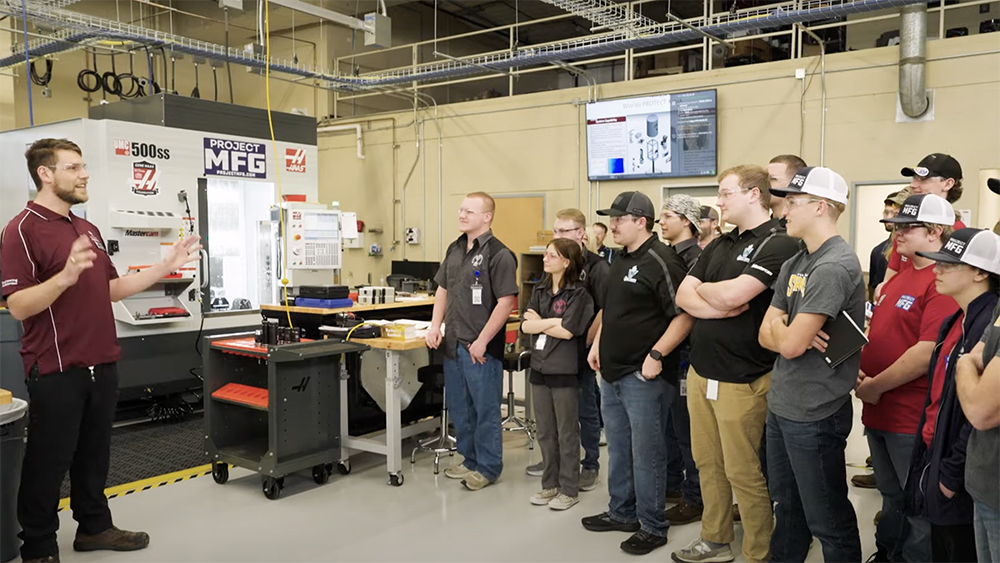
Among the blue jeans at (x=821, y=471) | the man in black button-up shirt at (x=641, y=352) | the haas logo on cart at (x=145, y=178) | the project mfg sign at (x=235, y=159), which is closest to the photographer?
the blue jeans at (x=821, y=471)

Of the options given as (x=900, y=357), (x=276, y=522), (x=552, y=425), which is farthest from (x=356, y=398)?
(x=900, y=357)

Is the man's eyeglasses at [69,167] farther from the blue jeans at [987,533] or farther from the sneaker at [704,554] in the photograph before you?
the blue jeans at [987,533]

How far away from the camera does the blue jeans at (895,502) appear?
279cm

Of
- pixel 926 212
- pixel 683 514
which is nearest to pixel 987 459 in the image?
pixel 926 212

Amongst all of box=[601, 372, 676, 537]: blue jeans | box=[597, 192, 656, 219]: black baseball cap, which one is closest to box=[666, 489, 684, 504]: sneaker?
box=[601, 372, 676, 537]: blue jeans

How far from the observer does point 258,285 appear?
23.5 feet

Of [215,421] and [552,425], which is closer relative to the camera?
[552,425]

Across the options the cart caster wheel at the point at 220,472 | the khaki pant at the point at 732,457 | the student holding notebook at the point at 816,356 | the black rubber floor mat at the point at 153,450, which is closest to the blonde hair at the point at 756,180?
the student holding notebook at the point at 816,356

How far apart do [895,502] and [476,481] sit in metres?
2.25

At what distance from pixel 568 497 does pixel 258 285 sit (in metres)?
4.31

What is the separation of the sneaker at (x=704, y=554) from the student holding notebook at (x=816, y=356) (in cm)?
56

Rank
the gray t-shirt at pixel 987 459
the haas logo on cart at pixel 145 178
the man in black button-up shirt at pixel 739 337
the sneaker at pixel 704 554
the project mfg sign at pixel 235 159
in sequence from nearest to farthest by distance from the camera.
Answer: the gray t-shirt at pixel 987 459, the man in black button-up shirt at pixel 739 337, the sneaker at pixel 704 554, the haas logo on cart at pixel 145 178, the project mfg sign at pixel 235 159

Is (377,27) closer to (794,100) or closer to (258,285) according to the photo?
(258,285)

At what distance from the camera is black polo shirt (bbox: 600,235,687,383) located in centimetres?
338
